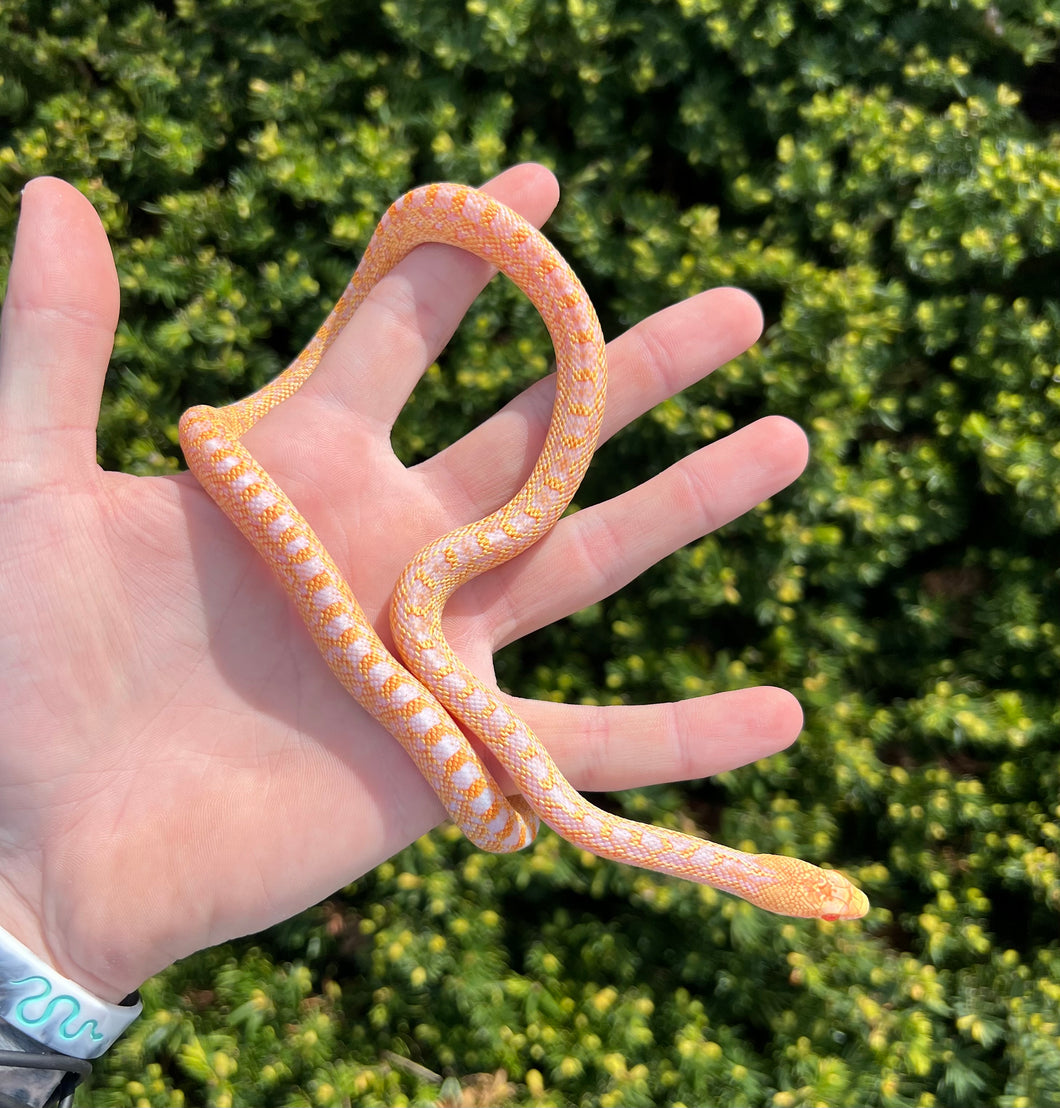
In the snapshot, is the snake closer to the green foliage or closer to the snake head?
the snake head

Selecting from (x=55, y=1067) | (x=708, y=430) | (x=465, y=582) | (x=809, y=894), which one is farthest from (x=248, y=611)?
(x=809, y=894)

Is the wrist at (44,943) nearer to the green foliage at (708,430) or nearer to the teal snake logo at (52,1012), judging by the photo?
the teal snake logo at (52,1012)

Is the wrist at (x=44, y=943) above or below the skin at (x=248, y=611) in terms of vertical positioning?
below

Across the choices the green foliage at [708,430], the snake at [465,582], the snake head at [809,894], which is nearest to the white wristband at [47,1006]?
the green foliage at [708,430]

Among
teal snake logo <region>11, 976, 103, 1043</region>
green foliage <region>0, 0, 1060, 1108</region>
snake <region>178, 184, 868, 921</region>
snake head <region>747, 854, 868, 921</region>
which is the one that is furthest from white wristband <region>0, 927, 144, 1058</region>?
snake head <region>747, 854, 868, 921</region>

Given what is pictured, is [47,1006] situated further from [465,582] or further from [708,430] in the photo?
[708,430]

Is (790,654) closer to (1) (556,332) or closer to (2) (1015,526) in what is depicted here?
(2) (1015,526)

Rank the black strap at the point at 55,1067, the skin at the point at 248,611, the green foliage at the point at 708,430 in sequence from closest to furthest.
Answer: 1. the black strap at the point at 55,1067
2. the skin at the point at 248,611
3. the green foliage at the point at 708,430
